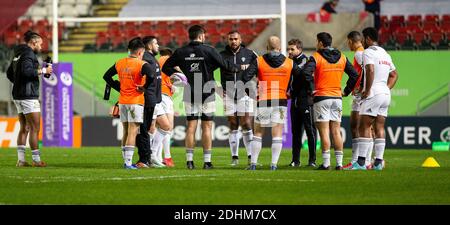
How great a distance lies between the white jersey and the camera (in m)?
16.2

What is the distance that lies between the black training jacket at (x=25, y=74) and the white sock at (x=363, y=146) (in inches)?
214

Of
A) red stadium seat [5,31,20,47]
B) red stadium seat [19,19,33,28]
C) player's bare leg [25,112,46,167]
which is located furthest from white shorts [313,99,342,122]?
red stadium seat [19,19,33,28]

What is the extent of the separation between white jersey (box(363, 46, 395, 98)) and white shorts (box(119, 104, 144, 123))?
3.61 meters

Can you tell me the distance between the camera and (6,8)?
112ft

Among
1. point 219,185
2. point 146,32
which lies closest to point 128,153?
point 219,185

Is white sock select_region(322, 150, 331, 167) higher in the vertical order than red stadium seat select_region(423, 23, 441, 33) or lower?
lower

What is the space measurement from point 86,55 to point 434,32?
32.9ft

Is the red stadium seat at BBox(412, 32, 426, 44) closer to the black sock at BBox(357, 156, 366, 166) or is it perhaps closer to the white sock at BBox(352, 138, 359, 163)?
the white sock at BBox(352, 138, 359, 163)

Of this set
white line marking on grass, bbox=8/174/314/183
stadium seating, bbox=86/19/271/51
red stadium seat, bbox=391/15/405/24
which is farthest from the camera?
stadium seating, bbox=86/19/271/51

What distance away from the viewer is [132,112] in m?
16.8

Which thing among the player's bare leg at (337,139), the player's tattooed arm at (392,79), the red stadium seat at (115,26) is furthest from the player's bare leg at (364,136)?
the red stadium seat at (115,26)

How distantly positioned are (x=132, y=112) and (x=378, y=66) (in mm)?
3930

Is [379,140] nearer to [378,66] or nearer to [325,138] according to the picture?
[325,138]
